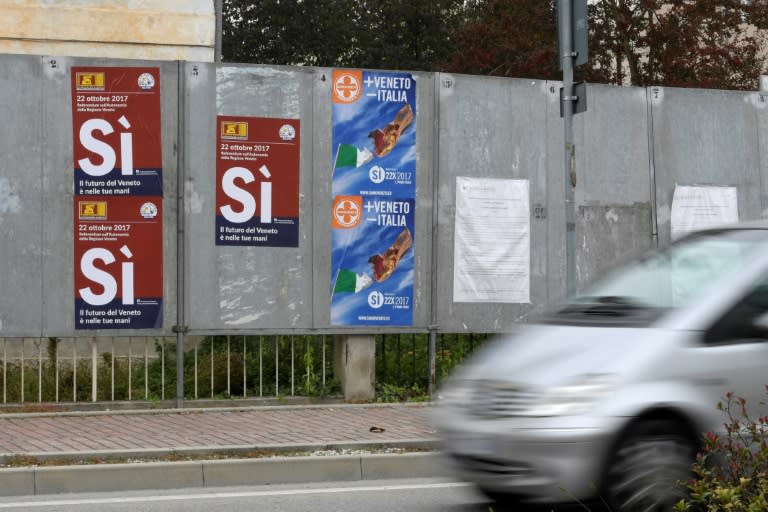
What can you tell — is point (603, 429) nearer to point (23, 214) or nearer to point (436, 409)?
point (436, 409)

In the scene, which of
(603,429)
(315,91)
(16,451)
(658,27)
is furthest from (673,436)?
(658,27)

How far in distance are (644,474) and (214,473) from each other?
352cm

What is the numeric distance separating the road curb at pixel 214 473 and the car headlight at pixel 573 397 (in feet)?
6.80

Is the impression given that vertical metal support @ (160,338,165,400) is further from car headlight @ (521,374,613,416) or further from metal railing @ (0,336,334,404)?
car headlight @ (521,374,613,416)

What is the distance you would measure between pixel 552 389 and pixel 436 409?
1.05m

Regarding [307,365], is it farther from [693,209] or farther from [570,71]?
[693,209]

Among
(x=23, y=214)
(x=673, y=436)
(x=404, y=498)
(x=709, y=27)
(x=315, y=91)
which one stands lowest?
(x=404, y=498)

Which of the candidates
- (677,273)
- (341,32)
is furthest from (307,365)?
(341,32)

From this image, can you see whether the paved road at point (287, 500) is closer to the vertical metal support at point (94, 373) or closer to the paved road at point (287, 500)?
the paved road at point (287, 500)

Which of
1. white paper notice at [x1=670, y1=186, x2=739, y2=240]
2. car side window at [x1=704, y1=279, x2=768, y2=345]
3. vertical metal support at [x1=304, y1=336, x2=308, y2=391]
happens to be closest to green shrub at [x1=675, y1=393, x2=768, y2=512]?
car side window at [x1=704, y1=279, x2=768, y2=345]

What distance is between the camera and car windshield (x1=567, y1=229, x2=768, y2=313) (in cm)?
691

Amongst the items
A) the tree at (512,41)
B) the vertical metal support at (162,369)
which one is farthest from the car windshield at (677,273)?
the tree at (512,41)

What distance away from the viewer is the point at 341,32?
44469 mm

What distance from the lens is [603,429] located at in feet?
20.4
